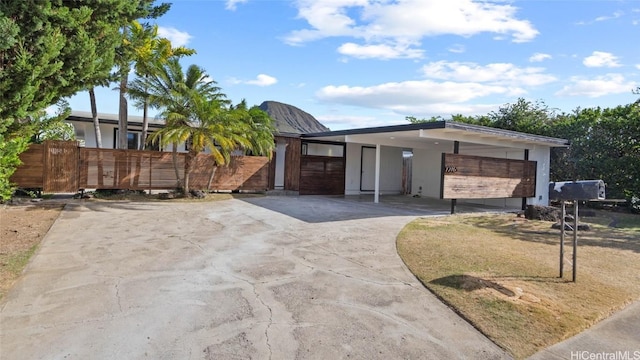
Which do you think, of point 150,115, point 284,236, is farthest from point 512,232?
point 150,115

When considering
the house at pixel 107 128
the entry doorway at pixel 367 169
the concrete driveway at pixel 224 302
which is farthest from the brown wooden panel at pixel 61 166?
the entry doorway at pixel 367 169

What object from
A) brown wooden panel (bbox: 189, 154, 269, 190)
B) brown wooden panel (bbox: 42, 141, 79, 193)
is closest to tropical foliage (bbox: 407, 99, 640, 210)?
brown wooden panel (bbox: 189, 154, 269, 190)

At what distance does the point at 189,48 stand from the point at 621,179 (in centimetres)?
1921

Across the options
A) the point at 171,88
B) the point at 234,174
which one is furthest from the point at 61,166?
the point at 234,174

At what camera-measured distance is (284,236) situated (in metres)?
8.00

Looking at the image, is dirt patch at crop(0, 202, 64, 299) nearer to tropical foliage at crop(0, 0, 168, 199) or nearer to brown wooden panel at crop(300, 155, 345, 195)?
tropical foliage at crop(0, 0, 168, 199)

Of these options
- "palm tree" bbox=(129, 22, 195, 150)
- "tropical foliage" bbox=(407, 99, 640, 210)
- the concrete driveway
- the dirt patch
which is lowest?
the concrete driveway

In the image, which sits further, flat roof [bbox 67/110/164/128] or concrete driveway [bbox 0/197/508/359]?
flat roof [bbox 67/110/164/128]

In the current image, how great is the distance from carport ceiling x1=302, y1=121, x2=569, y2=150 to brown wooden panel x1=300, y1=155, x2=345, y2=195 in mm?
1317

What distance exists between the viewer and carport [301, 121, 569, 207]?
12586 millimetres

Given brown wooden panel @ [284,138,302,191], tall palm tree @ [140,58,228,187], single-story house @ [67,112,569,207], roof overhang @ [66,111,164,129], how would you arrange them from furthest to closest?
brown wooden panel @ [284,138,302,191] → roof overhang @ [66,111,164,129] → tall palm tree @ [140,58,228,187] → single-story house @ [67,112,569,207]

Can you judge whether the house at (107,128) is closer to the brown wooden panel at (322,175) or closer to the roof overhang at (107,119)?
the roof overhang at (107,119)

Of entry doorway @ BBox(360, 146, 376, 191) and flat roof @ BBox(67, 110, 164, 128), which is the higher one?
flat roof @ BBox(67, 110, 164, 128)

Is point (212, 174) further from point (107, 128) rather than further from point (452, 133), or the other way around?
point (452, 133)
